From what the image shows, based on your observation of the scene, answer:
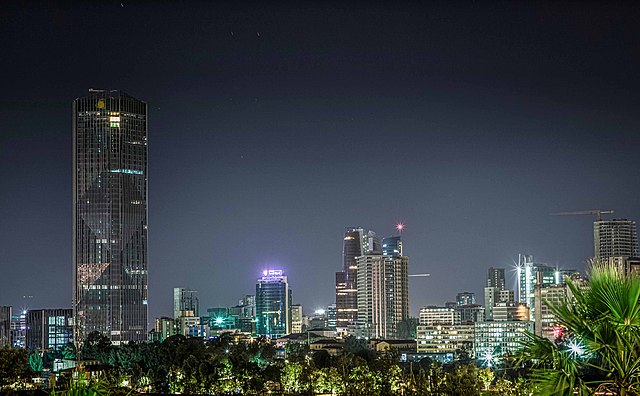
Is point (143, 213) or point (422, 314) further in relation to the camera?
point (422, 314)

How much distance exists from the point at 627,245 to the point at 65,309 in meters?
54.5

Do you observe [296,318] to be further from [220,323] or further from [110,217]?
[110,217]

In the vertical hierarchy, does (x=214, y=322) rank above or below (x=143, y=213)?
below

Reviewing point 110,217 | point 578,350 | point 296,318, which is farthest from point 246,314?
point 578,350

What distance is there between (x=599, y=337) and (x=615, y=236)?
97.5 m

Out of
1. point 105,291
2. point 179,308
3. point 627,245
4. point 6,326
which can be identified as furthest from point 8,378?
point 179,308

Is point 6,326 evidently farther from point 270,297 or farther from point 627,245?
point 627,245

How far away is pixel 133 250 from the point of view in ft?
301

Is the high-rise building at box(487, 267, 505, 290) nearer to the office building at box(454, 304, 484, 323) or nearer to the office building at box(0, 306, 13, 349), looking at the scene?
the office building at box(454, 304, 484, 323)

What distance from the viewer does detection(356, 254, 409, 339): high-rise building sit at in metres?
122

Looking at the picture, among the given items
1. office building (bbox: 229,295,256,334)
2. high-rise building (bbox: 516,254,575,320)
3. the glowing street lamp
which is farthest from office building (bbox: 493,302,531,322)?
the glowing street lamp

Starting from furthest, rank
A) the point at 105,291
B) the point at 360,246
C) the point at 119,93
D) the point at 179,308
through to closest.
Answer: the point at 360,246, the point at 179,308, the point at 119,93, the point at 105,291

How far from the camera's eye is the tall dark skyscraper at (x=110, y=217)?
9000 cm

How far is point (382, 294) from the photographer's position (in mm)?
125250
